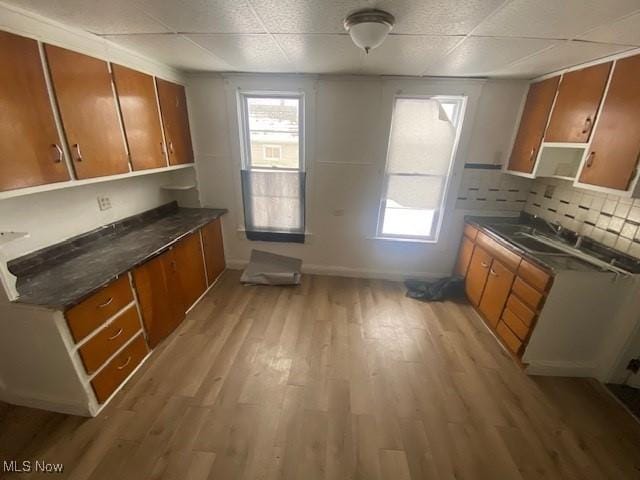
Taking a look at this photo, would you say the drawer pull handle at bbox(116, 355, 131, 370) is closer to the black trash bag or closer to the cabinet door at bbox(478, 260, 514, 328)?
the black trash bag

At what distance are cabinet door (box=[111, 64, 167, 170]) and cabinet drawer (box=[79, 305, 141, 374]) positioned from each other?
1.20 metres

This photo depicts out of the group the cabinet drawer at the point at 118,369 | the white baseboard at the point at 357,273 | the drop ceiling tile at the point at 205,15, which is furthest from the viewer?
the white baseboard at the point at 357,273

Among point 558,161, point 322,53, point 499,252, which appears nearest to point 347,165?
point 322,53

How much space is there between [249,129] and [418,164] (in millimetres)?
1958

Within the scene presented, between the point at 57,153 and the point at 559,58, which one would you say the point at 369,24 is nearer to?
the point at 559,58

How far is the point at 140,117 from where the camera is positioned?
2.22 metres

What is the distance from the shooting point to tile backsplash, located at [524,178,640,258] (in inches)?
76.2

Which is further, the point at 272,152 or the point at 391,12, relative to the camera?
the point at 272,152

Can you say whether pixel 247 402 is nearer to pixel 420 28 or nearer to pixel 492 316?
pixel 492 316

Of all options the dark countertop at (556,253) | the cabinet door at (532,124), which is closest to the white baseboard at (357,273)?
the dark countertop at (556,253)

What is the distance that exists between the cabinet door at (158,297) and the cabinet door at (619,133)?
3300mm

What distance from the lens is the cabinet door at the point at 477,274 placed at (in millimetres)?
2618

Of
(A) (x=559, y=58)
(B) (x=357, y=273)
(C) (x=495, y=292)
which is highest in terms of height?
(A) (x=559, y=58)

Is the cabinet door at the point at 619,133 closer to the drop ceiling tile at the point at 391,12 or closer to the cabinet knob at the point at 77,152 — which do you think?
the drop ceiling tile at the point at 391,12
